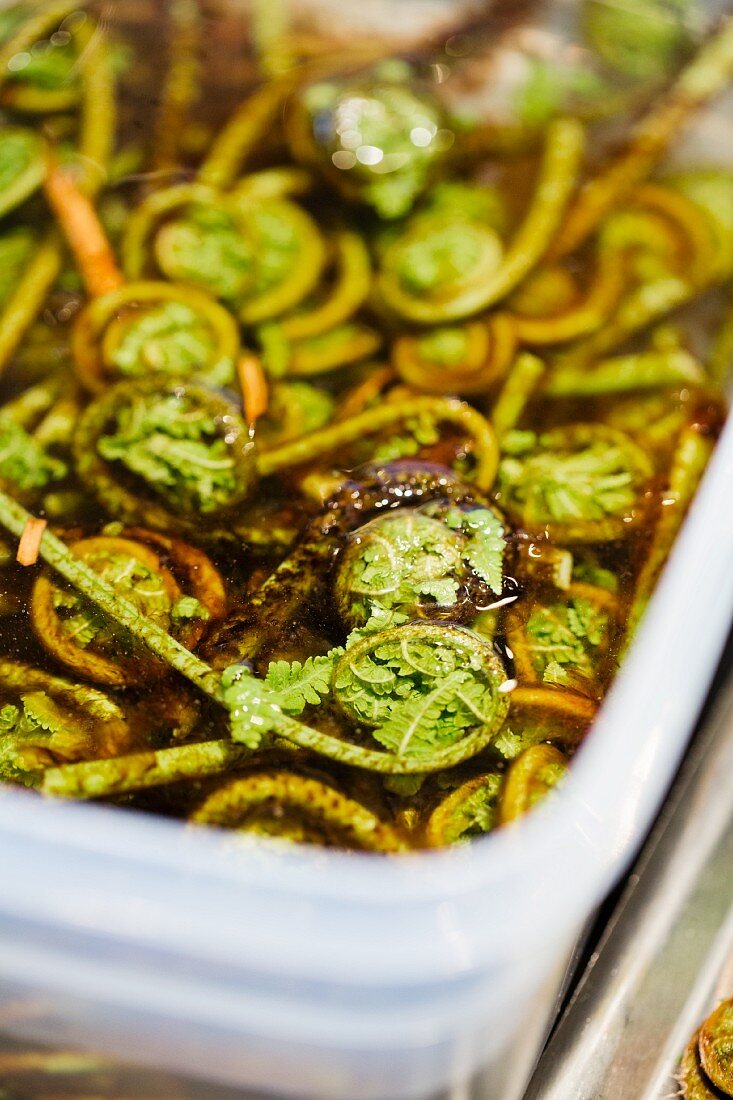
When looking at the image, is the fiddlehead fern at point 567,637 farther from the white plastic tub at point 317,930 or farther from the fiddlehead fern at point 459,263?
the fiddlehead fern at point 459,263

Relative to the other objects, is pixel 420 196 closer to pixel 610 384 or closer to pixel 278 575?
pixel 610 384

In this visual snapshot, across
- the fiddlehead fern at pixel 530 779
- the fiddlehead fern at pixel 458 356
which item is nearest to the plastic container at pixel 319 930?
the fiddlehead fern at pixel 530 779

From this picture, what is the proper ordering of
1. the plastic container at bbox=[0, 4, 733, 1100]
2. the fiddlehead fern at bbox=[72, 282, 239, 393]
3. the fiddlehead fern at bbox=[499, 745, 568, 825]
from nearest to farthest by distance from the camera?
the plastic container at bbox=[0, 4, 733, 1100] < the fiddlehead fern at bbox=[499, 745, 568, 825] < the fiddlehead fern at bbox=[72, 282, 239, 393]

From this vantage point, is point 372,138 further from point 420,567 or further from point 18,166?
point 420,567

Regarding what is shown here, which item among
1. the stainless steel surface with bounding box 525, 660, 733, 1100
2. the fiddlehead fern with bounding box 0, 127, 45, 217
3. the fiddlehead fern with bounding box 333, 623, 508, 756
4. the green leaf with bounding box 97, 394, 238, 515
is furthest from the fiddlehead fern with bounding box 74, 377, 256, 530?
the stainless steel surface with bounding box 525, 660, 733, 1100

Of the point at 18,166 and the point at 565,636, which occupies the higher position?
the point at 18,166

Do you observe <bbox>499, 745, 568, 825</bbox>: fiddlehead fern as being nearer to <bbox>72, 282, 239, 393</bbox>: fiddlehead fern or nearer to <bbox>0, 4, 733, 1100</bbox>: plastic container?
<bbox>0, 4, 733, 1100</bbox>: plastic container

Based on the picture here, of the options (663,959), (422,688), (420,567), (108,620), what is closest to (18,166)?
(108,620)
